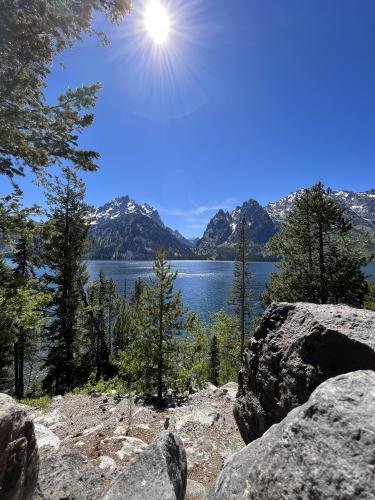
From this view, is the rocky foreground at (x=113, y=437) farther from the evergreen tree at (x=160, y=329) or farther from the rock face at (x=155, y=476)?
the evergreen tree at (x=160, y=329)

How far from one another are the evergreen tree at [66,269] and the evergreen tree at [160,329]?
29.4 ft

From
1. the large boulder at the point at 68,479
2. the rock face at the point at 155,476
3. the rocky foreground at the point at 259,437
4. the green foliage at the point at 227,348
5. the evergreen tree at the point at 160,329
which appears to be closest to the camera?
the rocky foreground at the point at 259,437

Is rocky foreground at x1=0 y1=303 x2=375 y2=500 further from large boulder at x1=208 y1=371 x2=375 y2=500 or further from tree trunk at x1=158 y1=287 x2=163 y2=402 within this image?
tree trunk at x1=158 y1=287 x2=163 y2=402

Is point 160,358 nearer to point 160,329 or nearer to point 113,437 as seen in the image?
point 160,329

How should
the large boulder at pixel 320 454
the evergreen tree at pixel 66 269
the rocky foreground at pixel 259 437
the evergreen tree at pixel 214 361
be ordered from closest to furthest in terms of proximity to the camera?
the large boulder at pixel 320 454, the rocky foreground at pixel 259 437, the evergreen tree at pixel 66 269, the evergreen tree at pixel 214 361

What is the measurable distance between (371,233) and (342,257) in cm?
314

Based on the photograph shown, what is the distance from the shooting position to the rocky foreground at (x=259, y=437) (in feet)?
8.07

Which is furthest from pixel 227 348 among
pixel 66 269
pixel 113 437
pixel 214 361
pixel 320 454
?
pixel 320 454

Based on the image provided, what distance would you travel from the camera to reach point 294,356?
5.20m

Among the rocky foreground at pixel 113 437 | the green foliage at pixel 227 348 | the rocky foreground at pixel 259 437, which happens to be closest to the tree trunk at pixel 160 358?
the rocky foreground at pixel 113 437

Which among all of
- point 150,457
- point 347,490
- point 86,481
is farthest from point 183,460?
point 347,490

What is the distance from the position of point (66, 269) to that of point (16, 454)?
16998 mm

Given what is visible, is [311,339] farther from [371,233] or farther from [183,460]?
[371,233]

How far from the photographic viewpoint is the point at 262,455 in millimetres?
2936
